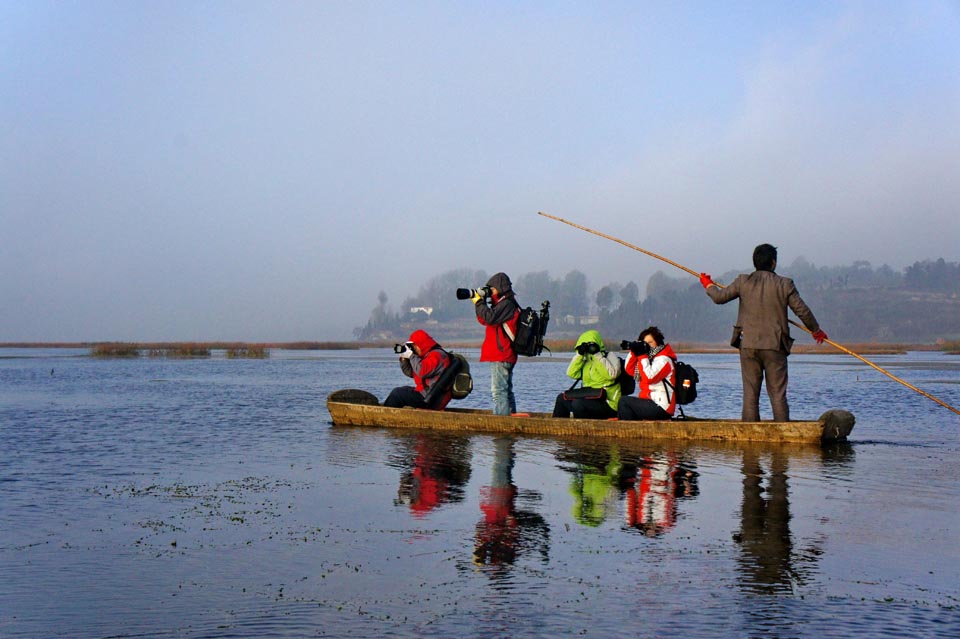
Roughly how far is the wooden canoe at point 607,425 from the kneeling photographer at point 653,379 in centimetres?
26

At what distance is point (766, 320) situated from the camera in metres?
13.5

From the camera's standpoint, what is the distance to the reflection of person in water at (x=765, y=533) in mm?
6191

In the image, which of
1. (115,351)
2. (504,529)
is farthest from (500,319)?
(115,351)

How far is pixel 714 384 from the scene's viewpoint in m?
34.1

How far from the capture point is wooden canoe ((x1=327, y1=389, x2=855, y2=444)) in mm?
13633

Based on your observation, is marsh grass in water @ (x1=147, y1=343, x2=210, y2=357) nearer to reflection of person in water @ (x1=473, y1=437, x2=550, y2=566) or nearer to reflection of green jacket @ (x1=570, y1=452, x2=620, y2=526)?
reflection of green jacket @ (x1=570, y1=452, x2=620, y2=526)

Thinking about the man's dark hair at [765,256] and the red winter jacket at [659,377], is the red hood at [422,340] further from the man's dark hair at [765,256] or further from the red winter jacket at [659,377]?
the man's dark hair at [765,256]

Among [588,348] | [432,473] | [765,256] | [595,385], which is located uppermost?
[765,256]

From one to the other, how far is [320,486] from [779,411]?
22.5 ft

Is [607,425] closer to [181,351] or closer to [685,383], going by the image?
[685,383]

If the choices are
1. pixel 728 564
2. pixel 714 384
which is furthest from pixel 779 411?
pixel 714 384

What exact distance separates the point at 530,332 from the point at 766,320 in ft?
11.7

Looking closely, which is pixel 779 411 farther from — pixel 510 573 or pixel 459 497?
pixel 510 573

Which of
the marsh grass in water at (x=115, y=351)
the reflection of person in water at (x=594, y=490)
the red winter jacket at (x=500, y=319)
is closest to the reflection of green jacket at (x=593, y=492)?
the reflection of person in water at (x=594, y=490)
